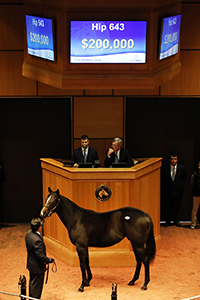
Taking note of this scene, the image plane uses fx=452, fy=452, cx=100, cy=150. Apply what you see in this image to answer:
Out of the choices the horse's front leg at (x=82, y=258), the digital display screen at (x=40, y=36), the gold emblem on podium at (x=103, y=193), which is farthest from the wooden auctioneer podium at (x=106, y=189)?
the digital display screen at (x=40, y=36)

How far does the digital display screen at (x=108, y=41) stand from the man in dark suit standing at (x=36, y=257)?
333 cm

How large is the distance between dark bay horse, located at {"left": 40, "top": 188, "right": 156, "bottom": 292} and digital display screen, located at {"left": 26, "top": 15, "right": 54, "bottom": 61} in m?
2.76

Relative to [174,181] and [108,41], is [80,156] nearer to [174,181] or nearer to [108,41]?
[174,181]

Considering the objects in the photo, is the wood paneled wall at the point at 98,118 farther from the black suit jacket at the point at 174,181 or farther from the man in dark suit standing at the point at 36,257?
the man in dark suit standing at the point at 36,257

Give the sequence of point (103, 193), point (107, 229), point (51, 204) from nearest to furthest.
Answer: point (51, 204), point (107, 229), point (103, 193)

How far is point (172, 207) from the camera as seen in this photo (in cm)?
954

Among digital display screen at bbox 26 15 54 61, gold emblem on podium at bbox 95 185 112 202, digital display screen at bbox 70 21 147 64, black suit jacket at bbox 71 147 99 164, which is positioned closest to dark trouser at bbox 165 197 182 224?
black suit jacket at bbox 71 147 99 164

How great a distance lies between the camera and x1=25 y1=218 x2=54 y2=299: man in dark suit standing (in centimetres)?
550

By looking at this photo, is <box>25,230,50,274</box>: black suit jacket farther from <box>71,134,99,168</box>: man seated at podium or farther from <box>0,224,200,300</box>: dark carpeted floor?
<box>71,134,99,168</box>: man seated at podium

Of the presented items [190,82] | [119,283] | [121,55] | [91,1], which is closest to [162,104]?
[190,82]

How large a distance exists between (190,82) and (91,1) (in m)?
2.95

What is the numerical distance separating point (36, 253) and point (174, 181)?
14.7 feet

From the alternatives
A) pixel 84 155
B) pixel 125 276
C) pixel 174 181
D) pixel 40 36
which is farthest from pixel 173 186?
pixel 40 36

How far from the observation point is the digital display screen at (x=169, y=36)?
782 cm
